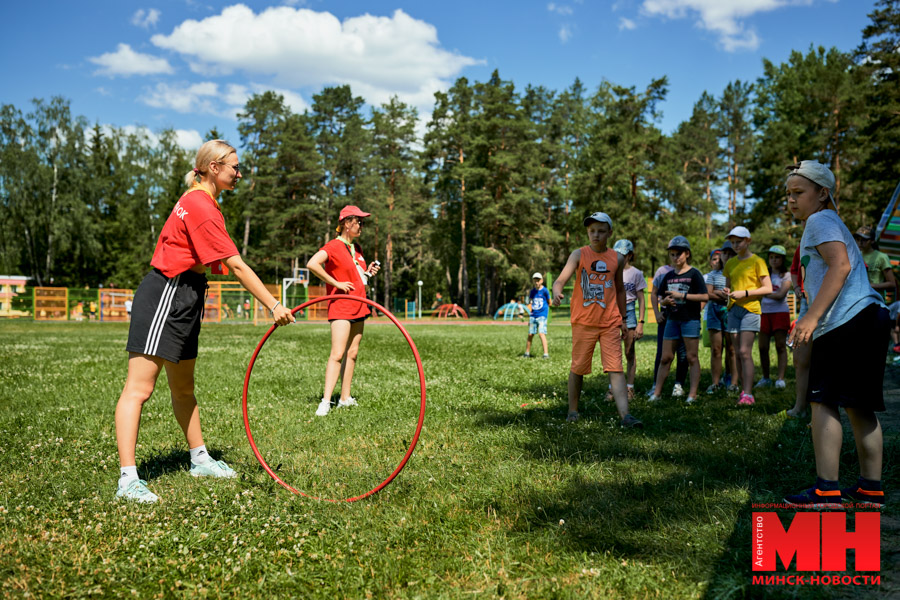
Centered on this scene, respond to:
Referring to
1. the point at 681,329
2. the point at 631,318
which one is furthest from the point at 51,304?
the point at 681,329

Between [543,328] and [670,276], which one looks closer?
[670,276]

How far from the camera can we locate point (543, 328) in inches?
532

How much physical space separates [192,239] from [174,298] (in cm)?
40

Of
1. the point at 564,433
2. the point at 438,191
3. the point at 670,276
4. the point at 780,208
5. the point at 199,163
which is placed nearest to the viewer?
the point at 199,163

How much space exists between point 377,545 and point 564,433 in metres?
2.71

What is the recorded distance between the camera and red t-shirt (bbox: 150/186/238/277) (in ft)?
13.0

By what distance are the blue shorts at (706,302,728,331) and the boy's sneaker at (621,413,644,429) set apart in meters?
3.05

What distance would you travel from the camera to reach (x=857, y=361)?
11.8 feet

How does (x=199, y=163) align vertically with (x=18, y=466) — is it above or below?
above

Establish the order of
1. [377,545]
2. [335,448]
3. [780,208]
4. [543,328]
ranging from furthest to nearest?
[780,208] < [543,328] < [335,448] < [377,545]

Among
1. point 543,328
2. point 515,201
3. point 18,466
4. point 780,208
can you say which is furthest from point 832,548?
point 780,208

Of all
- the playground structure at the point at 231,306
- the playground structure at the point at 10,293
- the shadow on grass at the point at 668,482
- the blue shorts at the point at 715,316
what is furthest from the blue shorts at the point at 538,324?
the playground structure at the point at 10,293

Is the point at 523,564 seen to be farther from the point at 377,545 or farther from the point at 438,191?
the point at 438,191

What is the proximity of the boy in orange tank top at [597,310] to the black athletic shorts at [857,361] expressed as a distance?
2440 millimetres
